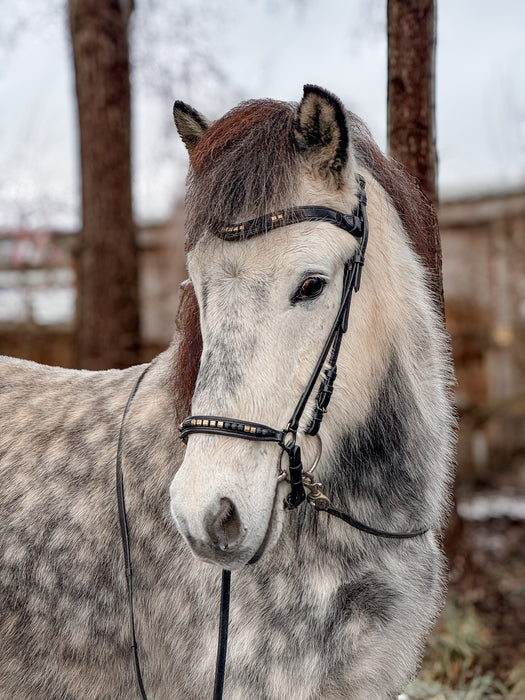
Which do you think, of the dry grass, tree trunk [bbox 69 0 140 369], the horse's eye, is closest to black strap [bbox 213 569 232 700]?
the horse's eye

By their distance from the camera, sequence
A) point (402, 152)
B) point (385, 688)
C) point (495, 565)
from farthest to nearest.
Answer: point (495, 565)
point (402, 152)
point (385, 688)

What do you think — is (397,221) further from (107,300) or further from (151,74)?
(151,74)

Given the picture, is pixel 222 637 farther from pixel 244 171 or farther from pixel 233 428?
pixel 244 171

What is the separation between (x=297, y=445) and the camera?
5.92 feet

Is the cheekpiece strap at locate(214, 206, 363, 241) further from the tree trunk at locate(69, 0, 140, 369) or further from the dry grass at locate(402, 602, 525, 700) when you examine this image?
the tree trunk at locate(69, 0, 140, 369)

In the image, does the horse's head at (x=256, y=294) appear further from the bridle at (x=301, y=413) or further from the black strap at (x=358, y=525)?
the black strap at (x=358, y=525)

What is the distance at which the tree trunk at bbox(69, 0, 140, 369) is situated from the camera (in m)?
5.77

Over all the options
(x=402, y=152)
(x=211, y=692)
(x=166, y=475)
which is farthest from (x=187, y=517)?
(x=402, y=152)

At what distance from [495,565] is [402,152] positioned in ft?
14.5

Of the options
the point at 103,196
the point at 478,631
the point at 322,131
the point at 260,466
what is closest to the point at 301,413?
the point at 260,466

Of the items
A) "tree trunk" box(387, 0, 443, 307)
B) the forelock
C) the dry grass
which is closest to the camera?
the forelock

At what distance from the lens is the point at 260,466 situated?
5.74ft

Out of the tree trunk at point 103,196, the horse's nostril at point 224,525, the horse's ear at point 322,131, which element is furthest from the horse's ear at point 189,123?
the tree trunk at point 103,196

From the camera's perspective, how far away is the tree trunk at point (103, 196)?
5.77 m
